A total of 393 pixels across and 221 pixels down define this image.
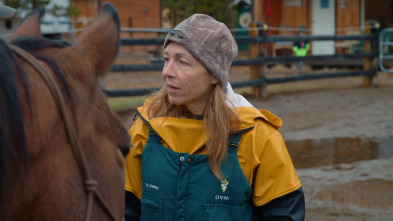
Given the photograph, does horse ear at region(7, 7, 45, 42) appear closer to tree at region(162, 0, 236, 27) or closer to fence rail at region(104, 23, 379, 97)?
fence rail at region(104, 23, 379, 97)

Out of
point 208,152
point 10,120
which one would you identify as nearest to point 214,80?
point 208,152

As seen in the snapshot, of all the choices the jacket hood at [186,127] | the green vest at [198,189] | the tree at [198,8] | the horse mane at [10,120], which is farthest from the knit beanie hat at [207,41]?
the tree at [198,8]

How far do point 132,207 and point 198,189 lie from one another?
1.24 ft

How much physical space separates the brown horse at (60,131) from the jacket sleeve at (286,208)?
2.65 feet

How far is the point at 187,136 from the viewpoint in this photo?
2.16 metres

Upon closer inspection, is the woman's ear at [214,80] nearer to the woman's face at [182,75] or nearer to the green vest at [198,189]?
the woman's face at [182,75]

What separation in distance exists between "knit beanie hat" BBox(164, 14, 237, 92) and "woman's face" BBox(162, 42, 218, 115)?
30mm

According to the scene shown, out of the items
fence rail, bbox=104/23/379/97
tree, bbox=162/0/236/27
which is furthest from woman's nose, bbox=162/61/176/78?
tree, bbox=162/0/236/27

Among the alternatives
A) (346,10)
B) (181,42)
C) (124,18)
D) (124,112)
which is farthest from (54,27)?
(181,42)

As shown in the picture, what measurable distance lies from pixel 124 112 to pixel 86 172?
7464 mm

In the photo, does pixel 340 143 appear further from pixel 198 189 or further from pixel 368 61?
pixel 368 61

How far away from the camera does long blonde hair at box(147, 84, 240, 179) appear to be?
2.08 metres

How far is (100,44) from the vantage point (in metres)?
1.36

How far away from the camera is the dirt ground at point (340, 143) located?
4.86 metres
